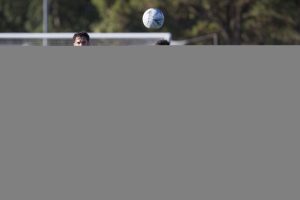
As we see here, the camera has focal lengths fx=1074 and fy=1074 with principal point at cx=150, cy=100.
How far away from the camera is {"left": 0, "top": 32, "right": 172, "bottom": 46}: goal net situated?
22.5 metres

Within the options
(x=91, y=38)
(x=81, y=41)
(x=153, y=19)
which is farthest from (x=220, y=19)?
(x=81, y=41)

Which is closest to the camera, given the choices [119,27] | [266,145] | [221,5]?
[266,145]

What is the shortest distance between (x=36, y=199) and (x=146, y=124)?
1.10 meters

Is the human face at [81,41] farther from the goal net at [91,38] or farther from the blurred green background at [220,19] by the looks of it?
the blurred green background at [220,19]

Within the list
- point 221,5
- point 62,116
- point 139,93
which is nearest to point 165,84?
point 139,93

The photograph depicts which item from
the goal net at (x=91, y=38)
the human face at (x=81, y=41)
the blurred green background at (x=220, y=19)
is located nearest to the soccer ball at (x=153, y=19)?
the human face at (x=81, y=41)

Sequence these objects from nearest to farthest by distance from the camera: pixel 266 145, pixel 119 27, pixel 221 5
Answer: pixel 266 145 → pixel 119 27 → pixel 221 5

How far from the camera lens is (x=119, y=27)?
39719mm

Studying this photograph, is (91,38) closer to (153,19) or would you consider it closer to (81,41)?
(153,19)

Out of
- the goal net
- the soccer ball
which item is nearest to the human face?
the soccer ball

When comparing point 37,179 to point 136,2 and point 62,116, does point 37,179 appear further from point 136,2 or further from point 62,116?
point 136,2

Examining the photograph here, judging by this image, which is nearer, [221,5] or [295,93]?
[295,93]

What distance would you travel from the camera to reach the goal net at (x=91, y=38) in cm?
2250

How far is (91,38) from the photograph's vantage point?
2239cm
